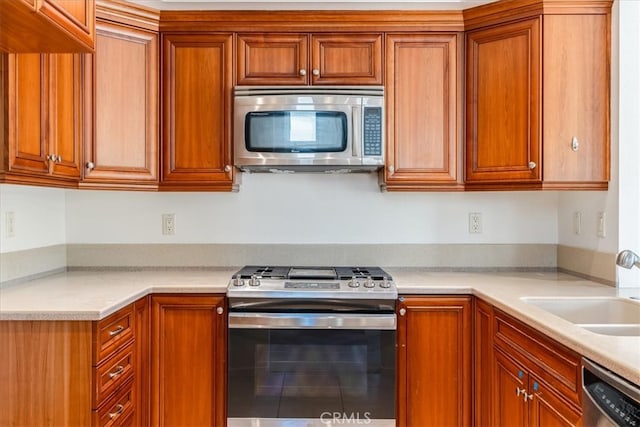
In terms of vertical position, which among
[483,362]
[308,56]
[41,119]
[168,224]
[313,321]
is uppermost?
[308,56]

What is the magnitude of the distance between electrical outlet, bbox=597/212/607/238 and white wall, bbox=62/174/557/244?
484mm

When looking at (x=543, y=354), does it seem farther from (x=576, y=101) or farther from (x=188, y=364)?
(x=188, y=364)

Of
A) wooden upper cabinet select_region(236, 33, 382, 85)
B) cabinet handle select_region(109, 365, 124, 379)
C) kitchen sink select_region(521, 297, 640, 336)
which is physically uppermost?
wooden upper cabinet select_region(236, 33, 382, 85)

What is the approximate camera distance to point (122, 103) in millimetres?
2285

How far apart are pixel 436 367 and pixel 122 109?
1988mm

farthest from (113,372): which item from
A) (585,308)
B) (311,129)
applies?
(585,308)

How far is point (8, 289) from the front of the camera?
80.0 inches

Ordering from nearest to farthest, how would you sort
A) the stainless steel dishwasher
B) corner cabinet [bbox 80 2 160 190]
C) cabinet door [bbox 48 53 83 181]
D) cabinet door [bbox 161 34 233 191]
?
the stainless steel dishwasher
cabinet door [bbox 48 53 83 181]
corner cabinet [bbox 80 2 160 190]
cabinet door [bbox 161 34 233 191]

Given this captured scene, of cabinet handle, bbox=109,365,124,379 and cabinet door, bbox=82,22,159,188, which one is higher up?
cabinet door, bbox=82,22,159,188

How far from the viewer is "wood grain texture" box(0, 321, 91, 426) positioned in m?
1.65

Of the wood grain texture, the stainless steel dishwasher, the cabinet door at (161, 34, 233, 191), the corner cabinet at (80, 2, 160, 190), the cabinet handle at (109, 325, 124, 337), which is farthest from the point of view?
the cabinet door at (161, 34, 233, 191)

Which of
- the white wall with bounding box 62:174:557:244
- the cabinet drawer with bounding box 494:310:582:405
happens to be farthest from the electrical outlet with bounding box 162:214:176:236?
the cabinet drawer with bounding box 494:310:582:405

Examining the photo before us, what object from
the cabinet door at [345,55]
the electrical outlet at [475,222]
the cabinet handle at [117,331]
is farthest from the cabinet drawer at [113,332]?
the electrical outlet at [475,222]

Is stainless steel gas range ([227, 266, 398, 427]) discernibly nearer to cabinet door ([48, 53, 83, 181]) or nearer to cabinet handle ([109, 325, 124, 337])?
cabinet handle ([109, 325, 124, 337])
